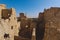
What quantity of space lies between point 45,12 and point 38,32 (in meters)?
3.82

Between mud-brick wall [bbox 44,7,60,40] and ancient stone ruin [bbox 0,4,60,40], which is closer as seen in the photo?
mud-brick wall [bbox 44,7,60,40]

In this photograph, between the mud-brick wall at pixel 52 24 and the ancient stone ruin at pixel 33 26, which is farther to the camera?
the ancient stone ruin at pixel 33 26

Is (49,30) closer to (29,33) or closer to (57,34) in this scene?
(57,34)

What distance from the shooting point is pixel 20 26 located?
3156cm

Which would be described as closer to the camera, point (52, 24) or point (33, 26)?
point (52, 24)

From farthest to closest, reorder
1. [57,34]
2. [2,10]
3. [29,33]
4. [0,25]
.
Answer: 1. [29,33]
2. [2,10]
3. [57,34]
4. [0,25]

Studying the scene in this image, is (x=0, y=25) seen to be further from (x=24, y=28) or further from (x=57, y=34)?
(x=24, y=28)

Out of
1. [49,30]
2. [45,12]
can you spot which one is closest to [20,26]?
[45,12]

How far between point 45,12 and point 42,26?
2585 mm

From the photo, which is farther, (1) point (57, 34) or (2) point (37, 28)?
(2) point (37, 28)

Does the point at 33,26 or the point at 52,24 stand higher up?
the point at 52,24

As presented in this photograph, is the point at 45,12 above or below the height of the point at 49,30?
above

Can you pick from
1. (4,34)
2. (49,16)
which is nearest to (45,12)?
(49,16)

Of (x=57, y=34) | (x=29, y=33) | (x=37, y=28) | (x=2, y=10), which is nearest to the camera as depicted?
(x=57, y=34)
